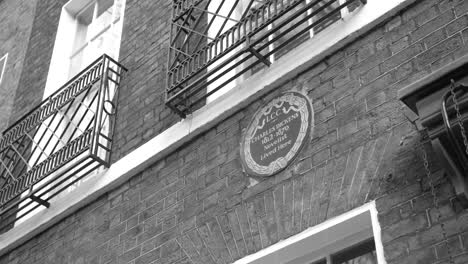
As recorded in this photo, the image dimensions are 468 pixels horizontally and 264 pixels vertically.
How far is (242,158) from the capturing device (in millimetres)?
5707

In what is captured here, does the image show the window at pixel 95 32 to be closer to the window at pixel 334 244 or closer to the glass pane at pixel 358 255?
the window at pixel 334 244

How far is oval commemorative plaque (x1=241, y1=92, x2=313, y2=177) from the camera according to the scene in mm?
5402

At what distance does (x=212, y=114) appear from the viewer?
618 centimetres

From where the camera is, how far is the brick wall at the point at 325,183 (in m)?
4.50

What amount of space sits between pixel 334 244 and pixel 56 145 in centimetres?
354

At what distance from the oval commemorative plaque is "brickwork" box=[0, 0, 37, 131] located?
4513mm

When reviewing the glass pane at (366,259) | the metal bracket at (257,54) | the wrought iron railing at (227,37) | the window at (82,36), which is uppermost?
the window at (82,36)

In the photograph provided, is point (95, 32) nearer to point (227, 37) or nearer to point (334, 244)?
point (227, 37)

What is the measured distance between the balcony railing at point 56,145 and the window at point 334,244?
241 centimetres

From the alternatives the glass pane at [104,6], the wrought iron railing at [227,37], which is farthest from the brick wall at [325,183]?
the glass pane at [104,6]

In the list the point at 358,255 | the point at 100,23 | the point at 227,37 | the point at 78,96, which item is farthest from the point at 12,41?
the point at 358,255

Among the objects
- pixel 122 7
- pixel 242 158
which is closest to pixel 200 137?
pixel 242 158

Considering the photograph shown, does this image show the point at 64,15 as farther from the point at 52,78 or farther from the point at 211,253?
the point at 211,253

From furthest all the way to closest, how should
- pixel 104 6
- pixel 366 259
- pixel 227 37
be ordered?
1. pixel 104 6
2. pixel 227 37
3. pixel 366 259
